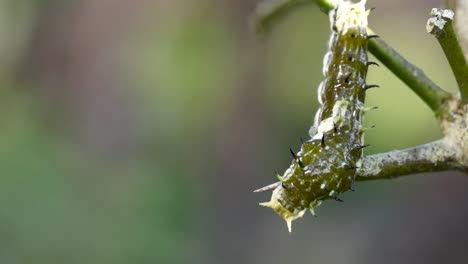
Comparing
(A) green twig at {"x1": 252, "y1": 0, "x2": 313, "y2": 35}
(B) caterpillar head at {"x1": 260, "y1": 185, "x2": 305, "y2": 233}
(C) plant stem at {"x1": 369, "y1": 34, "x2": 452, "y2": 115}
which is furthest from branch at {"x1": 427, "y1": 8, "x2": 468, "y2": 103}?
(A) green twig at {"x1": 252, "y1": 0, "x2": 313, "y2": 35}

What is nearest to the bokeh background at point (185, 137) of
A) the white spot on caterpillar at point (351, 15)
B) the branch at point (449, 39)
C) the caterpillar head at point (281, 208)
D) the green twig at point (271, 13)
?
the green twig at point (271, 13)

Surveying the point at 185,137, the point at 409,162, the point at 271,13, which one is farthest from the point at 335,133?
the point at 185,137

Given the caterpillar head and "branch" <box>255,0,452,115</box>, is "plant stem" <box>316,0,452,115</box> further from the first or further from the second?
the caterpillar head

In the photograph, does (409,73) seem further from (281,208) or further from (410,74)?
(281,208)

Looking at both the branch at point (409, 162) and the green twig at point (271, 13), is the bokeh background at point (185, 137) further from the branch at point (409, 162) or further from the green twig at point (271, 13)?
the branch at point (409, 162)

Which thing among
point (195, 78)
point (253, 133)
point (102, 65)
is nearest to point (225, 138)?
point (253, 133)

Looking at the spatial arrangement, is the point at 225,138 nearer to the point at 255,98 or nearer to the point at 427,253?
the point at 255,98
